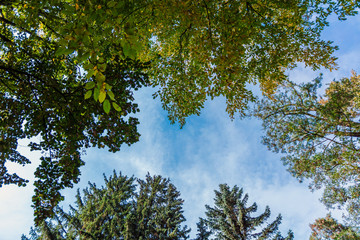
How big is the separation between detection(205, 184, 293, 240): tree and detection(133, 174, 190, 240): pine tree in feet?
9.72

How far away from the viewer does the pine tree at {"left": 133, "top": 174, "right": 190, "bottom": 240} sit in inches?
602

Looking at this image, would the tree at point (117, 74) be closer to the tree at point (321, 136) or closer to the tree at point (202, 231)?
the tree at point (321, 136)

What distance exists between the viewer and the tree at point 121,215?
40.1ft

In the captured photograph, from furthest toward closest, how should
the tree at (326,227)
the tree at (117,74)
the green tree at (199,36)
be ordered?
the tree at (326,227)
the tree at (117,74)
the green tree at (199,36)

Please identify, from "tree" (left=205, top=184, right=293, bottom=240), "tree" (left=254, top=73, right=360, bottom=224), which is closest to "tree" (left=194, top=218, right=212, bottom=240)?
"tree" (left=205, top=184, right=293, bottom=240)

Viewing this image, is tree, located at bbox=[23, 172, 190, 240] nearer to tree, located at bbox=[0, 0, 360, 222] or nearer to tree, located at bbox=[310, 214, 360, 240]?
tree, located at bbox=[0, 0, 360, 222]

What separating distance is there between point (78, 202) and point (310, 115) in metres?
16.7

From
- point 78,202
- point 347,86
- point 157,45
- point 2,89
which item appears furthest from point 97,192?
point 347,86

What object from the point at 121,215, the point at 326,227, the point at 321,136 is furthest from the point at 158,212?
the point at 326,227

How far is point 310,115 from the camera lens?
10.3 meters

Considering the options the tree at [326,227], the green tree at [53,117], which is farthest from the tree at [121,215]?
the tree at [326,227]

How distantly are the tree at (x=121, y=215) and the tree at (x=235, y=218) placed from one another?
3119mm

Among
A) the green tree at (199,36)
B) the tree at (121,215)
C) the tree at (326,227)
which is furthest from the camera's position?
the tree at (326,227)

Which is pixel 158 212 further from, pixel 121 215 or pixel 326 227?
pixel 326 227
